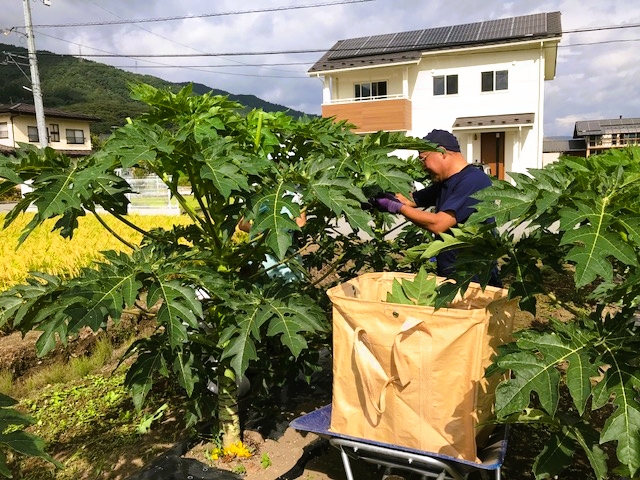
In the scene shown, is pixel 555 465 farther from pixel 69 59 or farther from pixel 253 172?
pixel 69 59

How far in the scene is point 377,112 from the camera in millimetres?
19531

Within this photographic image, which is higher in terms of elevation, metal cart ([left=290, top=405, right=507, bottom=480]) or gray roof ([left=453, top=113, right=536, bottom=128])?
gray roof ([left=453, top=113, right=536, bottom=128])

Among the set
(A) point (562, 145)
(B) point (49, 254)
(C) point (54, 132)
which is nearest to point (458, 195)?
(B) point (49, 254)

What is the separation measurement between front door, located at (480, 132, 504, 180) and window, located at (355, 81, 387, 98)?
431 centimetres

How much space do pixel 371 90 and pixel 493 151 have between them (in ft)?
17.8

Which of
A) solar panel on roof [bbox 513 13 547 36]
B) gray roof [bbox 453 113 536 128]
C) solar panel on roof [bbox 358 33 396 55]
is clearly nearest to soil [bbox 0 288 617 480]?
gray roof [bbox 453 113 536 128]

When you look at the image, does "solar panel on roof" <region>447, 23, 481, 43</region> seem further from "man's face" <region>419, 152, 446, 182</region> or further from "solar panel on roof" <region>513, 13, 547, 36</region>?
"man's face" <region>419, 152, 446, 182</region>

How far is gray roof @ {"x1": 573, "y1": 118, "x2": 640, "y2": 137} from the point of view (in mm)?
36859

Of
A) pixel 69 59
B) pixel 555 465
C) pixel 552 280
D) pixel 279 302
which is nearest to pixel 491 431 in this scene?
pixel 555 465

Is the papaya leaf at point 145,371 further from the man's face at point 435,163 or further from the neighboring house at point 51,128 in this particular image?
the neighboring house at point 51,128

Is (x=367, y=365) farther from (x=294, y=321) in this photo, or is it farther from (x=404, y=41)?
(x=404, y=41)

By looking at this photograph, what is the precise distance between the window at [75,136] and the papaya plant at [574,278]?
141 feet

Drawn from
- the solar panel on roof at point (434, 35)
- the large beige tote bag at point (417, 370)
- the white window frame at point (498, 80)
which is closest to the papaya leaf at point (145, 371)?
the large beige tote bag at point (417, 370)

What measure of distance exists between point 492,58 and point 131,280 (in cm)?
1906
